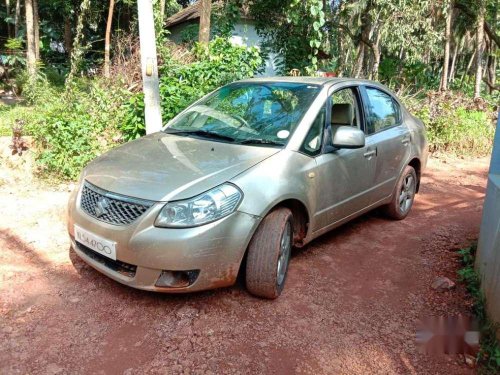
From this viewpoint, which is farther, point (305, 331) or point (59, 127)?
point (59, 127)

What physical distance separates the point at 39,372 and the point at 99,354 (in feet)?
1.09

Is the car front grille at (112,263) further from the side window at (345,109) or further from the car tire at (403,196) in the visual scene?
the car tire at (403,196)

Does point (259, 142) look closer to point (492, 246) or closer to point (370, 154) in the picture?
point (370, 154)

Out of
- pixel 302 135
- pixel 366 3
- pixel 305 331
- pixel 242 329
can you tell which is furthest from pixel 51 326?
pixel 366 3

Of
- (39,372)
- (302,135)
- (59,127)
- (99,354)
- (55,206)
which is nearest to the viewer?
(39,372)

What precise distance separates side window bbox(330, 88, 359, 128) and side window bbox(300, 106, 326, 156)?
404mm

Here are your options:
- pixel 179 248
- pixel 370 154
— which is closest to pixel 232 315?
pixel 179 248

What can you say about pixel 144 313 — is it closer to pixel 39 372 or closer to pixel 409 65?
pixel 39 372

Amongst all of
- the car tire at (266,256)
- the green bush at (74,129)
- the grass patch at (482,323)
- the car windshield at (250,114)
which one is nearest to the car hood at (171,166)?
the car windshield at (250,114)

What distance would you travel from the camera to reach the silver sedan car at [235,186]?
2816 mm

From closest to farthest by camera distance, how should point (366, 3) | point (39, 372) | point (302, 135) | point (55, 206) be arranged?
point (39, 372) < point (302, 135) < point (55, 206) < point (366, 3)

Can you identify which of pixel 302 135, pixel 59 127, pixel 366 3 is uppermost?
pixel 366 3

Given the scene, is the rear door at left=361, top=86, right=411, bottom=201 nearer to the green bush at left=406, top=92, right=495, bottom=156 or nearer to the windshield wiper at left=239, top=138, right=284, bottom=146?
the windshield wiper at left=239, top=138, right=284, bottom=146

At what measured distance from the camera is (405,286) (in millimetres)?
3660
